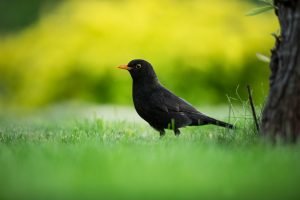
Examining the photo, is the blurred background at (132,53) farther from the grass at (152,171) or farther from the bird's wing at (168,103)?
the grass at (152,171)

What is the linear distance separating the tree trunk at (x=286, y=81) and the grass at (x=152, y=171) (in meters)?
0.20

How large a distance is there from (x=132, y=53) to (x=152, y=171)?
11.0 meters

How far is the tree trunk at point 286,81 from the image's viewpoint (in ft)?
17.3

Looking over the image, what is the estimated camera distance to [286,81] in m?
5.30

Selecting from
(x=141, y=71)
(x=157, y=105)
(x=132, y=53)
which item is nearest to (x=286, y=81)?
(x=157, y=105)

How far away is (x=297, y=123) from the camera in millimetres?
5312

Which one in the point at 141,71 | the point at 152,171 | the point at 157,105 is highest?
the point at 141,71

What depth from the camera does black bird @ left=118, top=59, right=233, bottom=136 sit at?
Result: 746 centimetres

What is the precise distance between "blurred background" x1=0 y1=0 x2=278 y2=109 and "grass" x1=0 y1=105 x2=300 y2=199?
9129 millimetres

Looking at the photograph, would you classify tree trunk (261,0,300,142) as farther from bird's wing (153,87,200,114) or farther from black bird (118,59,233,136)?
bird's wing (153,87,200,114)

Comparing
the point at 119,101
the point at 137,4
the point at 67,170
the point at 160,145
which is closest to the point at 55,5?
the point at 137,4

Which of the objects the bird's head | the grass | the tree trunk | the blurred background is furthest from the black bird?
the blurred background

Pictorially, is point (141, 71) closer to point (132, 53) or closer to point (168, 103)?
point (168, 103)

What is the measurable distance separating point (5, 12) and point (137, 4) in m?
5.76
